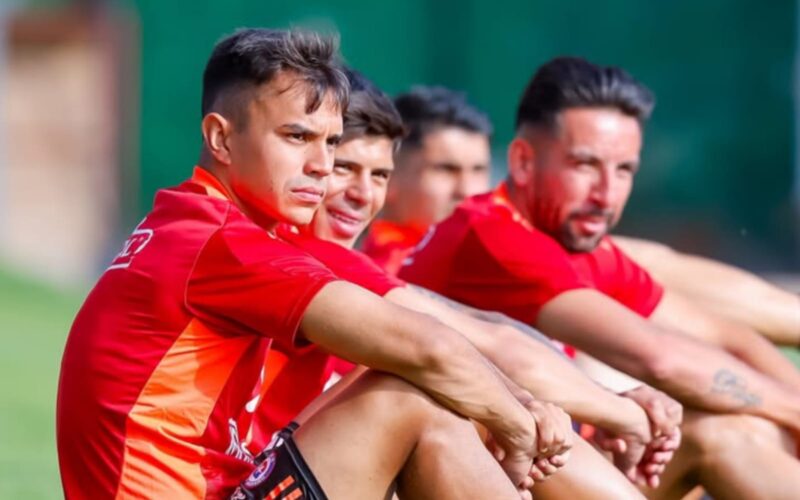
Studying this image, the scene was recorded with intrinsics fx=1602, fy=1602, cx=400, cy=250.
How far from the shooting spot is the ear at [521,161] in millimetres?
5258

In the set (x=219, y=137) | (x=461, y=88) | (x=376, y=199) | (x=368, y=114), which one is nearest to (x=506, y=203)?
(x=376, y=199)

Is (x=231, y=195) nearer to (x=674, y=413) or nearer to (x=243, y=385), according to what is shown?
(x=243, y=385)

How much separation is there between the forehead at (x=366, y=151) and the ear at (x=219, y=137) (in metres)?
0.91

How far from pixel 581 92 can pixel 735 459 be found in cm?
138

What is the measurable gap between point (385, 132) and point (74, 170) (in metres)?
15.1

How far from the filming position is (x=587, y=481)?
4.00 metres

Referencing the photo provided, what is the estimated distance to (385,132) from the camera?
15.5 feet

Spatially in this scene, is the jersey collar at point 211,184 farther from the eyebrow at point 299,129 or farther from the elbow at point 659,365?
the elbow at point 659,365

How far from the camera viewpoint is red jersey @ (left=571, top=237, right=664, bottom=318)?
208 inches

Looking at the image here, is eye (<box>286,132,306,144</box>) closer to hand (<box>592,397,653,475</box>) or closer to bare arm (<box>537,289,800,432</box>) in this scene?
hand (<box>592,397,653,475</box>)

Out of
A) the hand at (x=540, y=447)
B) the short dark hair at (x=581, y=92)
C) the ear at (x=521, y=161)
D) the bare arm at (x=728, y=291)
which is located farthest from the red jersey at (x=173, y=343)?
the bare arm at (x=728, y=291)

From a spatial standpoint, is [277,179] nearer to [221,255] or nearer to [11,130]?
[221,255]

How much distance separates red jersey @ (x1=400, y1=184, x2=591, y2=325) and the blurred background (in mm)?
8527

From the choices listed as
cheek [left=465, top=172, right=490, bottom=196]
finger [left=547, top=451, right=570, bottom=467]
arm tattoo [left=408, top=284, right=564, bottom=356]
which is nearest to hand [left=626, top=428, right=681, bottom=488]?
arm tattoo [left=408, top=284, right=564, bottom=356]
